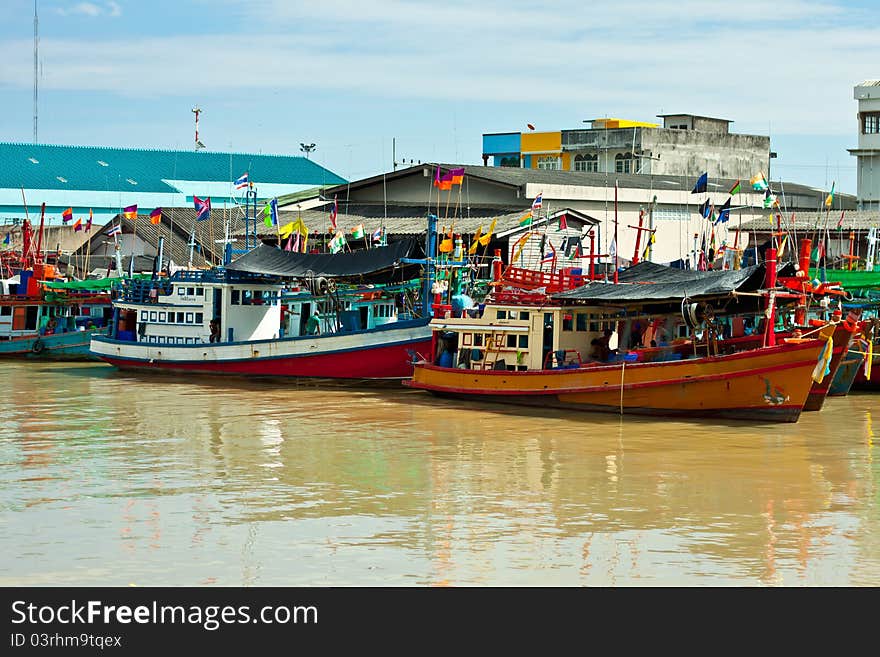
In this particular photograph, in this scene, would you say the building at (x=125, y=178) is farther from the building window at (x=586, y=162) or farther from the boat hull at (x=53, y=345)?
the boat hull at (x=53, y=345)

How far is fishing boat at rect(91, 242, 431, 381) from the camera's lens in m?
35.9

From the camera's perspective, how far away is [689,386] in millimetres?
28016

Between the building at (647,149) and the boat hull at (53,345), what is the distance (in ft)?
115

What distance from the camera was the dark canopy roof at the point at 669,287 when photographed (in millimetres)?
28188

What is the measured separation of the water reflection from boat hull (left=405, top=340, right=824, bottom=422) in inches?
19.8

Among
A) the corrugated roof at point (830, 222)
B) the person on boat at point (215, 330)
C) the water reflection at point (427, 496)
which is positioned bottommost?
the water reflection at point (427, 496)

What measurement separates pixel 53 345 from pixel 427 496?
27849mm

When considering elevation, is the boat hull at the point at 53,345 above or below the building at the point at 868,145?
below

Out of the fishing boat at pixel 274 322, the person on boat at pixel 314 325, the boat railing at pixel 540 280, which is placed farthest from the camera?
the person on boat at pixel 314 325

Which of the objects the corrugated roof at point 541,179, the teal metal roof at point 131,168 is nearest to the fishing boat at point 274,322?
the corrugated roof at point 541,179

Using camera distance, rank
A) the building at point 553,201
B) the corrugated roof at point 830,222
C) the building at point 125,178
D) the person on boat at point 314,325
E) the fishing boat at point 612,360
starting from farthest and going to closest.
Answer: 1. the building at point 125,178
2. the building at point 553,201
3. the corrugated roof at point 830,222
4. the person on boat at point 314,325
5. the fishing boat at point 612,360

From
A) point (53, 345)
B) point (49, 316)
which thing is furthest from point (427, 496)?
point (49, 316)

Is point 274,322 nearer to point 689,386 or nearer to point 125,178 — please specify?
point 689,386
